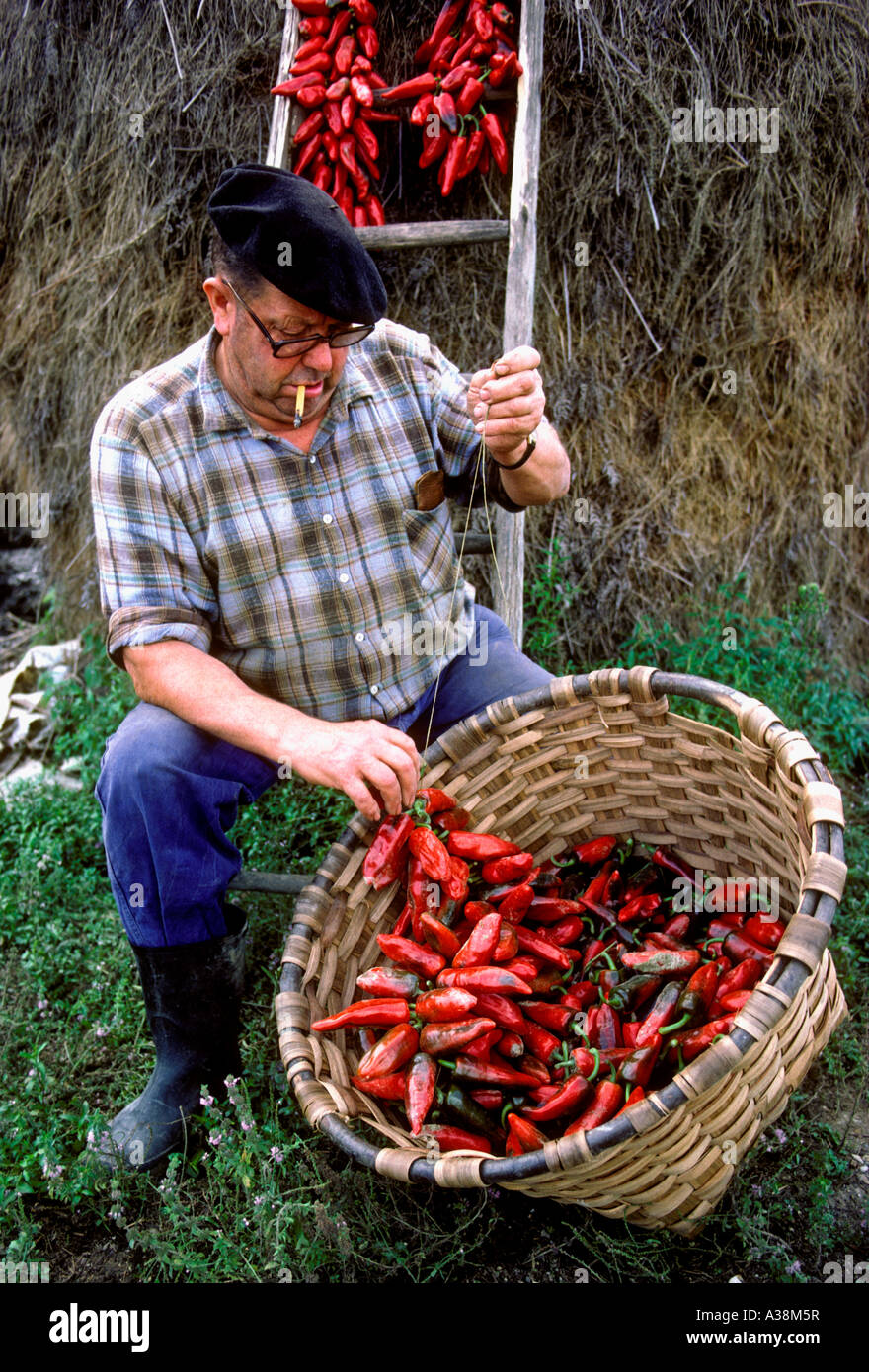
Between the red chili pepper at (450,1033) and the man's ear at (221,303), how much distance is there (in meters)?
1.60

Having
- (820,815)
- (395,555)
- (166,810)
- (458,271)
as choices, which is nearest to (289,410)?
(395,555)

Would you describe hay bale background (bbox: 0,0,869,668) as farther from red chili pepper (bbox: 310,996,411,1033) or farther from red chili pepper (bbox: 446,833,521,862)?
red chili pepper (bbox: 310,996,411,1033)

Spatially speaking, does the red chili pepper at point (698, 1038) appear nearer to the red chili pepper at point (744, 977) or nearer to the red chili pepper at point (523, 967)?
the red chili pepper at point (744, 977)

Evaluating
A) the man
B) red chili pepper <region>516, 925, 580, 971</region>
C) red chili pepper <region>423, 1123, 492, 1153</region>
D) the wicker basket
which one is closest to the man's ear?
the man

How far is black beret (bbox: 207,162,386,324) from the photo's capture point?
80.3 inches

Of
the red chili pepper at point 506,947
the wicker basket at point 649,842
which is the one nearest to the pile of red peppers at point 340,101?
the wicker basket at point 649,842

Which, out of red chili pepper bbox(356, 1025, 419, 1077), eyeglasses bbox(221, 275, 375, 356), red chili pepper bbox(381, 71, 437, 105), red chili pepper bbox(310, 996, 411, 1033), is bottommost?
red chili pepper bbox(356, 1025, 419, 1077)

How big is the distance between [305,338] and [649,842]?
1485 mm

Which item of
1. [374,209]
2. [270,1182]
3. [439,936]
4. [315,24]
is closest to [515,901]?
[439,936]

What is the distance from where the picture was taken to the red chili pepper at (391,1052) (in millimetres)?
2029

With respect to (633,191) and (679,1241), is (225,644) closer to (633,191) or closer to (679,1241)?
(679,1241)

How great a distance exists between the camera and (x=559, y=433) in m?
3.81

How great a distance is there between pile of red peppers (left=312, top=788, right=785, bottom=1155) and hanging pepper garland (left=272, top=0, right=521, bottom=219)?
209 centimetres
